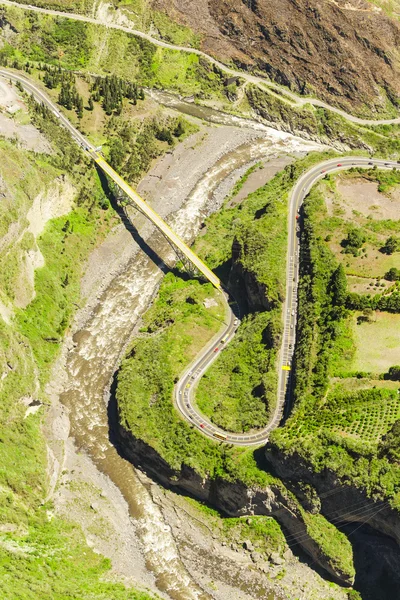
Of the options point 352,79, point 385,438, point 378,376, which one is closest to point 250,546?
point 385,438

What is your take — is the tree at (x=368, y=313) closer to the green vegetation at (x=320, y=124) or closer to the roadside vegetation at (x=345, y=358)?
the roadside vegetation at (x=345, y=358)

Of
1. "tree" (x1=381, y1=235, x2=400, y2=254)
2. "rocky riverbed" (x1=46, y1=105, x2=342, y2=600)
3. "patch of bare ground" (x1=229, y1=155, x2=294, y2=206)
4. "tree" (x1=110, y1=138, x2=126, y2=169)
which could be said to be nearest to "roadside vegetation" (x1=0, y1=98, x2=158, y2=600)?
"rocky riverbed" (x1=46, y1=105, x2=342, y2=600)

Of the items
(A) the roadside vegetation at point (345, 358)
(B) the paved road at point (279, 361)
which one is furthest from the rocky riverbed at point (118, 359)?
(A) the roadside vegetation at point (345, 358)

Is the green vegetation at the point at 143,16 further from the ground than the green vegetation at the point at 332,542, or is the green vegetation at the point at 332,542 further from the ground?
the green vegetation at the point at 143,16

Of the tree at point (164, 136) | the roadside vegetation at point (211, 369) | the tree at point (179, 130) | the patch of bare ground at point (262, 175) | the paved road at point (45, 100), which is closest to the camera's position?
the roadside vegetation at point (211, 369)

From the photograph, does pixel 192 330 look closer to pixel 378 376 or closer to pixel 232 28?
pixel 378 376

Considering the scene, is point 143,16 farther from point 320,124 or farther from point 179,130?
point 320,124
